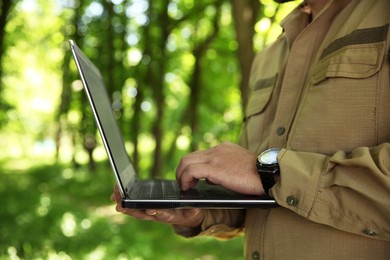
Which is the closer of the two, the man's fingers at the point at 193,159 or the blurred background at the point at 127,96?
the man's fingers at the point at 193,159

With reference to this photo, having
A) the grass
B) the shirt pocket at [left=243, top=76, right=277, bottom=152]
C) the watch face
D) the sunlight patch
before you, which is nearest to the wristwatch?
the watch face

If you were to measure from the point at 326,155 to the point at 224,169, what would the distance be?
29cm

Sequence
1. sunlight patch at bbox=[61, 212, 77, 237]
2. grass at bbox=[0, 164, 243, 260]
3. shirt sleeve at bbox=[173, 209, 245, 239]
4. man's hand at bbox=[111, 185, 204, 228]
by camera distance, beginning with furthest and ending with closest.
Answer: sunlight patch at bbox=[61, 212, 77, 237] → grass at bbox=[0, 164, 243, 260] → shirt sleeve at bbox=[173, 209, 245, 239] → man's hand at bbox=[111, 185, 204, 228]

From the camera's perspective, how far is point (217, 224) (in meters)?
2.00

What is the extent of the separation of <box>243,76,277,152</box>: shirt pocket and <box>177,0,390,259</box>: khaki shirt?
0.11m

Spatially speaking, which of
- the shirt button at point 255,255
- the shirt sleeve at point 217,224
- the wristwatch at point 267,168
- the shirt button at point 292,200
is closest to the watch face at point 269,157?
the wristwatch at point 267,168

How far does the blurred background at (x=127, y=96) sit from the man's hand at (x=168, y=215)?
489 cm

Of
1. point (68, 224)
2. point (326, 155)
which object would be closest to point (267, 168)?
point (326, 155)

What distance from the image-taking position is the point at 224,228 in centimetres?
206

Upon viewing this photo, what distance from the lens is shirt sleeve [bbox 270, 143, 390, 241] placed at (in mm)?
1344

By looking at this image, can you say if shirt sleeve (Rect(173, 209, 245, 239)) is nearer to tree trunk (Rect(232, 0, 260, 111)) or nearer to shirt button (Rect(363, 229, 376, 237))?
shirt button (Rect(363, 229, 376, 237))

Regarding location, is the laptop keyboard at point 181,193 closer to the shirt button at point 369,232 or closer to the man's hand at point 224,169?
the man's hand at point 224,169

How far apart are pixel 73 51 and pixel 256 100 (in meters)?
0.81

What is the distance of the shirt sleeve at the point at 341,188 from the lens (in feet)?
4.41
